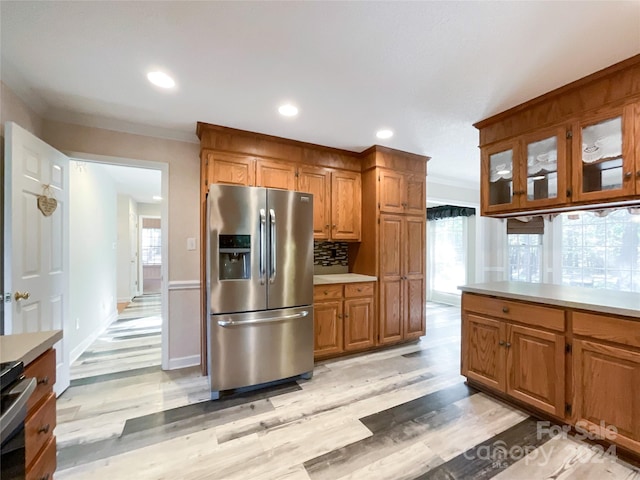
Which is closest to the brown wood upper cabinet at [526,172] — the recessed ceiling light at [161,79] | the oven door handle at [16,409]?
the recessed ceiling light at [161,79]

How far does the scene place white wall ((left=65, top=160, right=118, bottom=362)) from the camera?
3.14 m

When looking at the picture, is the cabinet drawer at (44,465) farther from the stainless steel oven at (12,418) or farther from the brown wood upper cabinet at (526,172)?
the brown wood upper cabinet at (526,172)

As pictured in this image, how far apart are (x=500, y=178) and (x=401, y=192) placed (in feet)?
3.71

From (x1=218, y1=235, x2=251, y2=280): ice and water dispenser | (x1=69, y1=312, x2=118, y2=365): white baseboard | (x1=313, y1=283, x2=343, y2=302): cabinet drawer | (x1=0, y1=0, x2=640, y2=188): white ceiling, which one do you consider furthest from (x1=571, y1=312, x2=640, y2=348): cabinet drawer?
(x1=69, y1=312, x2=118, y2=365): white baseboard

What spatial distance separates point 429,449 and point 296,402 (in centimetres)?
100

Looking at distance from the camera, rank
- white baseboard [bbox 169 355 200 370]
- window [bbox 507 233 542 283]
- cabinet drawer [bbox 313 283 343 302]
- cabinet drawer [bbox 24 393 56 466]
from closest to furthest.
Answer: cabinet drawer [bbox 24 393 56 466] < white baseboard [bbox 169 355 200 370] < cabinet drawer [bbox 313 283 343 302] < window [bbox 507 233 542 283]

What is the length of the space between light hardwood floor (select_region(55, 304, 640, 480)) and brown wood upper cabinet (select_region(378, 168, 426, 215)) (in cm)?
185

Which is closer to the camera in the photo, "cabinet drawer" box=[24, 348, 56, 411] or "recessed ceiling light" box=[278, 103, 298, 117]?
"cabinet drawer" box=[24, 348, 56, 411]

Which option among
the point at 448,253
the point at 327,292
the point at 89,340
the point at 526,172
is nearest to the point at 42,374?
the point at 327,292

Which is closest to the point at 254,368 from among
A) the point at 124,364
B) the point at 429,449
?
the point at 429,449

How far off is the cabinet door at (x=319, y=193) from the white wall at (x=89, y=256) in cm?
250

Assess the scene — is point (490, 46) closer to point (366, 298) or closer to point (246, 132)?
point (246, 132)

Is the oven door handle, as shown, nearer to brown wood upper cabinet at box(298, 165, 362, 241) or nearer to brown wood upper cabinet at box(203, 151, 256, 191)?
brown wood upper cabinet at box(203, 151, 256, 191)

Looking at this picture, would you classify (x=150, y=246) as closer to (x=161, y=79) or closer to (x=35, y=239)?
(x=35, y=239)
